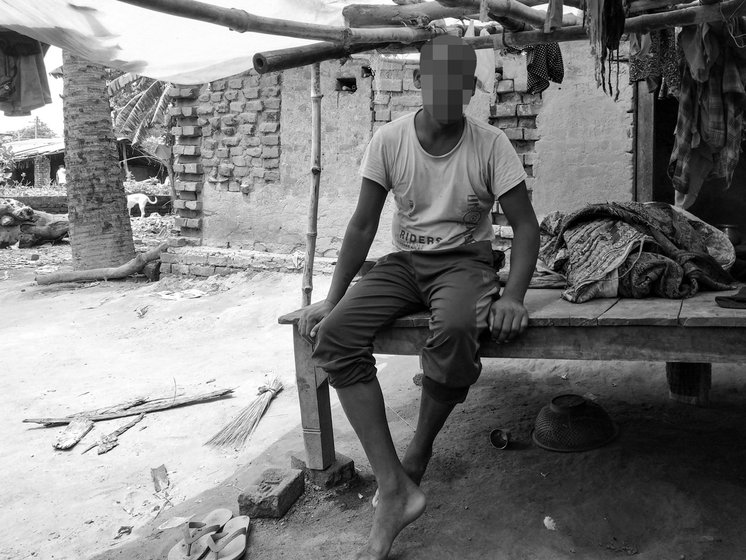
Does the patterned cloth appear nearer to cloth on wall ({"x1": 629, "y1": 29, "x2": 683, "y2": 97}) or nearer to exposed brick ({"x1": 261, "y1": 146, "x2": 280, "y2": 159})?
cloth on wall ({"x1": 629, "y1": 29, "x2": 683, "y2": 97})

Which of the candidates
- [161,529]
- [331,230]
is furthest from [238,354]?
[161,529]

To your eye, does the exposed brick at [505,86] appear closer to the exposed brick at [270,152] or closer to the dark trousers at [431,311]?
the exposed brick at [270,152]

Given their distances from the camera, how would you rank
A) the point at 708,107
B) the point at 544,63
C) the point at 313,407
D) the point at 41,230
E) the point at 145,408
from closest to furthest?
1. the point at 313,407
2. the point at 708,107
3. the point at 544,63
4. the point at 145,408
5. the point at 41,230

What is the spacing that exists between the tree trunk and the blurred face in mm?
7574

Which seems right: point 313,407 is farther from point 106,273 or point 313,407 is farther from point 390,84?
point 106,273

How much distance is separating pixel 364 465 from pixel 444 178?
4.96ft

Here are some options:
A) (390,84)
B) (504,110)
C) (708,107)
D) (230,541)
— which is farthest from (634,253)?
(390,84)

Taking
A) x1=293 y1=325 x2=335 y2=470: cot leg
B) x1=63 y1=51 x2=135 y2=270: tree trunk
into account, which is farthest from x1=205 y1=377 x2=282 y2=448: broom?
x1=63 y1=51 x2=135 y2=270: tree trunk

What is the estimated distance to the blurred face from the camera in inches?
98.7

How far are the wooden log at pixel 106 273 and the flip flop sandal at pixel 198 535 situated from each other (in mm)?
6012

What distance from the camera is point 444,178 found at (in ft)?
8.80

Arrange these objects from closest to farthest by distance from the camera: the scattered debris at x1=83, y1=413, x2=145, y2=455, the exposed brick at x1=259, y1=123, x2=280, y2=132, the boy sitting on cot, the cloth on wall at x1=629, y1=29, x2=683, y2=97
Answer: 1. the boy sitting on cot
2. the cloth on wall at x1=629, y1=29, x2=683, y2=97
3. the scattered debris at x1=83, y1=413, x2=145, y2=455
4. the exposed brick at x1=259, y1=123, x2=280, y2=132

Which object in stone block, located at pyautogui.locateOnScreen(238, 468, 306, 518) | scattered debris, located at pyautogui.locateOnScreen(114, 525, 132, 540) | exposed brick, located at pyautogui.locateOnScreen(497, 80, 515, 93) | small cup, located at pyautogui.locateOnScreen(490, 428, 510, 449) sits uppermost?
exposed brick, located at pyautogui.locateOnScreen(497, 80, 515, 93)

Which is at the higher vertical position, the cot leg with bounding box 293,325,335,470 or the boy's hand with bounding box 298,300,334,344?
the boy's hand with bounding box 298,300,334,344
